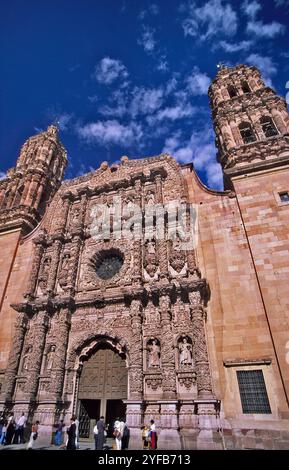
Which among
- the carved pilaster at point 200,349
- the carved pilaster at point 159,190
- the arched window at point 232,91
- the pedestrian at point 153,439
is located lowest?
the pedestrian at point 153,439

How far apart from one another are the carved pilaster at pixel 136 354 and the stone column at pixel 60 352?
329 cm

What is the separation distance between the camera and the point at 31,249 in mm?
18109

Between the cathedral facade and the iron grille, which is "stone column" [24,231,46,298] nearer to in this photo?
the cathedral facade

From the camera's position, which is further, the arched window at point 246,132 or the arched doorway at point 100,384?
the arched window at point 246,132

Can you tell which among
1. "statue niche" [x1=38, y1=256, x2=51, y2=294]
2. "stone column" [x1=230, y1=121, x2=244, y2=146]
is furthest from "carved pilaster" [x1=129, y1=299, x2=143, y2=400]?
"stone column" [x1=230, y1=121, x2=244, y2=146]

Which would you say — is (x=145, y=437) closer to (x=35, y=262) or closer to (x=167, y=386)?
(x=167, y=386)

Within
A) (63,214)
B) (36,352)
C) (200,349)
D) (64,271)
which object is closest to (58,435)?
(36,352)

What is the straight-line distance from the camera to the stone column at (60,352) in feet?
40.2

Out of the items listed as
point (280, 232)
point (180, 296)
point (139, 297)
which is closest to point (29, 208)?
point (139, 297)

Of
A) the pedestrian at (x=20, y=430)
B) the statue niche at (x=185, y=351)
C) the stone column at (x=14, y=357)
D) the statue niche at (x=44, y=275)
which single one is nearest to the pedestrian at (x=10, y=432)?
the pedestrian at (x=20, y=430)

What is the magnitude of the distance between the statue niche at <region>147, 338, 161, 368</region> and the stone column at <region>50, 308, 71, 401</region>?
4002mm

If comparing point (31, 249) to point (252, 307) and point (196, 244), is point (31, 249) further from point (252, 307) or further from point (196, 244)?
point (252, 307)

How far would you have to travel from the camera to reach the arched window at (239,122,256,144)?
57.9 ft

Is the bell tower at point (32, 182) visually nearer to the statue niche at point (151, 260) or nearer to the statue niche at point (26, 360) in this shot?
the statue niche at point (26, 360)
